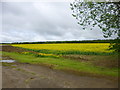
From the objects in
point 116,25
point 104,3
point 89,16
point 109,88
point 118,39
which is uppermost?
point 104,3

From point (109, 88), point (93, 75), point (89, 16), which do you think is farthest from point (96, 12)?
point (109, 88)

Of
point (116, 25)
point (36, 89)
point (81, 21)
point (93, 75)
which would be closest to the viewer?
point (36, 89)

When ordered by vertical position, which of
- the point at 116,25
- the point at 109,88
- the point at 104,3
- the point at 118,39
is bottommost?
the point at 109,88

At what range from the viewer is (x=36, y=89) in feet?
21.8

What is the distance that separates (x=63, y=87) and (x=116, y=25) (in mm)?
8984

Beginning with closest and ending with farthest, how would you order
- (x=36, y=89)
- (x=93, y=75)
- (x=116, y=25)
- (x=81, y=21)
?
(x=36, y=89)
(x=93, y=75)
(x=116, y=25)
(x=81, y=21)

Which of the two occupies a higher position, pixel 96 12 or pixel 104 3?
pixel 104 3

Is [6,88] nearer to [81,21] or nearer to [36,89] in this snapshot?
[36,89]

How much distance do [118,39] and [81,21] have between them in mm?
4158

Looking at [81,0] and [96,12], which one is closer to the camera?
[96,12]

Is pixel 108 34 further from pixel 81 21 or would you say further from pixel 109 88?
pixel 109 88

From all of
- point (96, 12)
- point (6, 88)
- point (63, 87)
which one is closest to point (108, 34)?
point (96, 12)

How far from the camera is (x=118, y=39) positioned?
12930mm

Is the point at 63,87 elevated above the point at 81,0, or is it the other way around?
the point at 81,0
